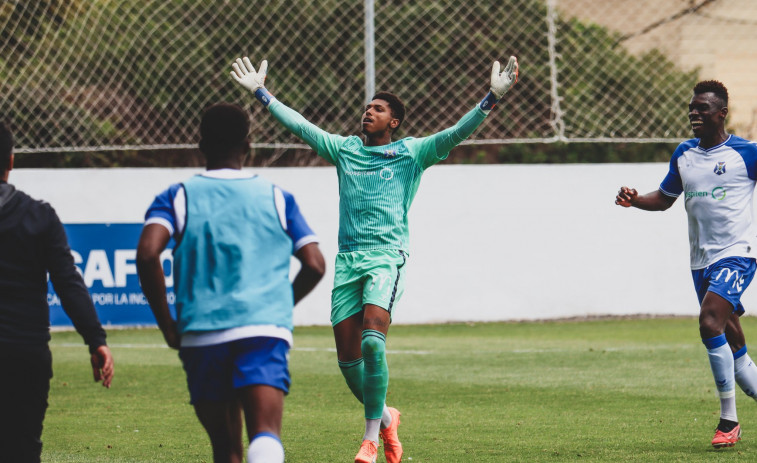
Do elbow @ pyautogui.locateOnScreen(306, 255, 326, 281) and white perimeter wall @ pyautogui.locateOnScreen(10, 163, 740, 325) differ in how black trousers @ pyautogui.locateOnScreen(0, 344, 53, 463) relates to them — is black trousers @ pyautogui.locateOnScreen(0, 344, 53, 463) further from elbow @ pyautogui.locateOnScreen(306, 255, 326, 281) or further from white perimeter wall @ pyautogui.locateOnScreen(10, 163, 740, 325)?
white perimeter wall @ pyautogui.locateOnScreen(10, 163, 740, 325)

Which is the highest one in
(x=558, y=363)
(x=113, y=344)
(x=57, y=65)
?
(x=57, y=65)

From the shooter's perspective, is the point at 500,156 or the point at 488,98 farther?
the point at 500,156

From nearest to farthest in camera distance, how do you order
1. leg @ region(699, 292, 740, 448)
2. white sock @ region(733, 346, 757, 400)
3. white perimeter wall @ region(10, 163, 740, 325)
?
leg @ region(699, 292, 740, 448)
white sock @ region(733, 346, 757, 400)
white perimeter wall @ region(10, 163, 740, 325)

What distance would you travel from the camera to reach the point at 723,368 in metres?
7.23

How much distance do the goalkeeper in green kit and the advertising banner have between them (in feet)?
29.1

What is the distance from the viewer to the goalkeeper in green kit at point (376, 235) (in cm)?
662

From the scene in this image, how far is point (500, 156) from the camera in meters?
20.1

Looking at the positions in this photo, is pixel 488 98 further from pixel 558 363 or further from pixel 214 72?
pixel 214 72

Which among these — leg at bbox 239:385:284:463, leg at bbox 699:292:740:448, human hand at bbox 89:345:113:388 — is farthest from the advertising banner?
leg at bbox 239:385:284:463

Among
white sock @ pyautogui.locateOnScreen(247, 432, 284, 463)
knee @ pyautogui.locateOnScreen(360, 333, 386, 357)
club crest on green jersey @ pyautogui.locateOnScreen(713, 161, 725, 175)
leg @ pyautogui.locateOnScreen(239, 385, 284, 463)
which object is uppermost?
club crest on green jersey @ pyautogui.locateOnScreen(713, 161, 725, 175)

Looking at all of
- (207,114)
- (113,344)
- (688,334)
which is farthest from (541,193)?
(207,114)

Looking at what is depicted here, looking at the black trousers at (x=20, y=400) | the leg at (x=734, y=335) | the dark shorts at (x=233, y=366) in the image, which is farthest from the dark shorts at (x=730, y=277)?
the black trousers at (x=20, y=400)

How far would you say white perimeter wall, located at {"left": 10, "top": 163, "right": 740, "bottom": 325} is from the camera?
16.4 m

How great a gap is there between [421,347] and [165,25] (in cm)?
668
